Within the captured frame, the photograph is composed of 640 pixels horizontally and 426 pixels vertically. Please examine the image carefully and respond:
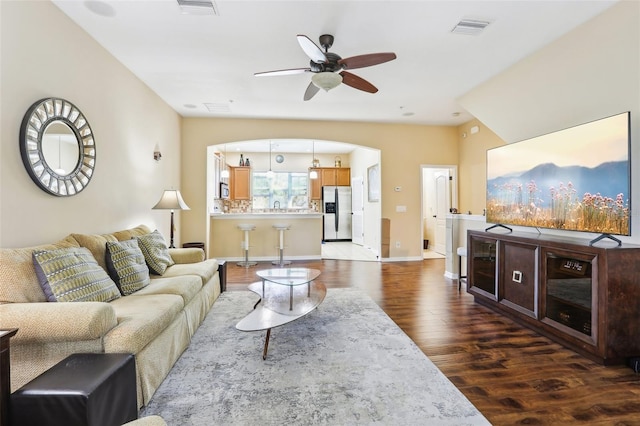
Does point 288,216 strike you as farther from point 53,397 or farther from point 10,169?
point 53,397

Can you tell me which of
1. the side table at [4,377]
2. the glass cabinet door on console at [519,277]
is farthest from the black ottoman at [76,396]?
the glass cabinet door on console at [519,277]

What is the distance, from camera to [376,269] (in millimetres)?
5715

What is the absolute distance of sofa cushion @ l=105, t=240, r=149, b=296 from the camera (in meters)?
2.55

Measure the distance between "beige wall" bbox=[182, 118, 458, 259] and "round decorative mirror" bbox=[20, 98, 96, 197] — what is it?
2.95 m

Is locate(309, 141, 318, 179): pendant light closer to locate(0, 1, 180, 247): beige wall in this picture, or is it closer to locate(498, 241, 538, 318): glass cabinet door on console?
locate(0, 1, 180, 247): beige wall

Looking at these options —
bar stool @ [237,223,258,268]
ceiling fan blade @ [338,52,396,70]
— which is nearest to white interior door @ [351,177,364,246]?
bar stool @ [237,223,258,268]

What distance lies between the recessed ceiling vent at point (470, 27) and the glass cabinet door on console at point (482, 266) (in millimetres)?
2243

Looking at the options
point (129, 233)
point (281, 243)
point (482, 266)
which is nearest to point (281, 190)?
point (281, 243)

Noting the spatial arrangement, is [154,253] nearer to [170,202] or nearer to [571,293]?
[170,202]

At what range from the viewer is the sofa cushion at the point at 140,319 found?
1675 millimetres

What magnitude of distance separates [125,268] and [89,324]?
116cm

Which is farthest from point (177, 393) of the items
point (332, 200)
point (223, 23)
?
point (332, 200)

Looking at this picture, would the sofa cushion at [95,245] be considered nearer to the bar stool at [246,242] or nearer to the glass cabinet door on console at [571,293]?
the bar stool at [246,242]

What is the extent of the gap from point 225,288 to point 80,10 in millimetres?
3351
